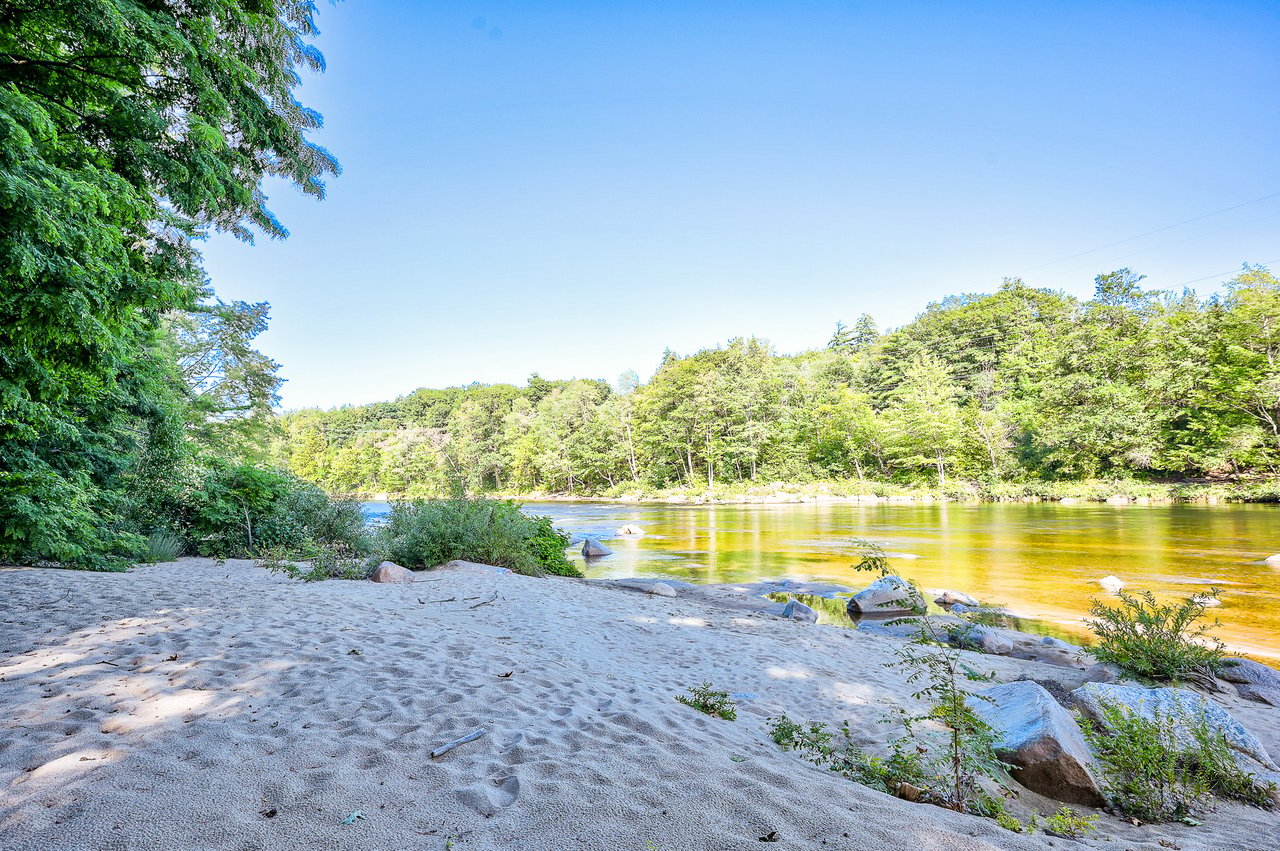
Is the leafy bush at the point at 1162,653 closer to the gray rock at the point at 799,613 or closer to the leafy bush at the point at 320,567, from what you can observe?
the gray rock at the point at 799,613

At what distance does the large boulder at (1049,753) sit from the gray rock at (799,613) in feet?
15.2

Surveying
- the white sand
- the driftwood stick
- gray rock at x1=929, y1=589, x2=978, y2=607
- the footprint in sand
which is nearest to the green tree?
the white sand

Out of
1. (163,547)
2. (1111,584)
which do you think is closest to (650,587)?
(1111,584)

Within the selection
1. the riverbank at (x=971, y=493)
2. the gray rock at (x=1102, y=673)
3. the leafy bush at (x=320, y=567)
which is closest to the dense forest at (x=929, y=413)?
the riverbank at (x=971, y=493)

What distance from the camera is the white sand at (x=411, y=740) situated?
76.0 inches

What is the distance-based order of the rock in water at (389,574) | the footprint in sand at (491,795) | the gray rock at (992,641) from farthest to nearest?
the rock in water at (389,574) < the gray rock at (992,641) < the footprint in sand at (491,795)

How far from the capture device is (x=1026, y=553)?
14016mm

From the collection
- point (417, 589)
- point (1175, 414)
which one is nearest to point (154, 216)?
point (417, 589)

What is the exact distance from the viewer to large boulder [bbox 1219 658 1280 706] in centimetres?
489

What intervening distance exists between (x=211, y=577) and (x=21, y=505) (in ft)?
7.08

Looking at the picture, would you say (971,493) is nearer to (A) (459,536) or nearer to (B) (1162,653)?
(B) (1162,653)

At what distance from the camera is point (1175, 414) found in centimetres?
2959

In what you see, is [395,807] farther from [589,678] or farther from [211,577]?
[211,577]

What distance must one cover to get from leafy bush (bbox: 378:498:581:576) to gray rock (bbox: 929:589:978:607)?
7.47m
